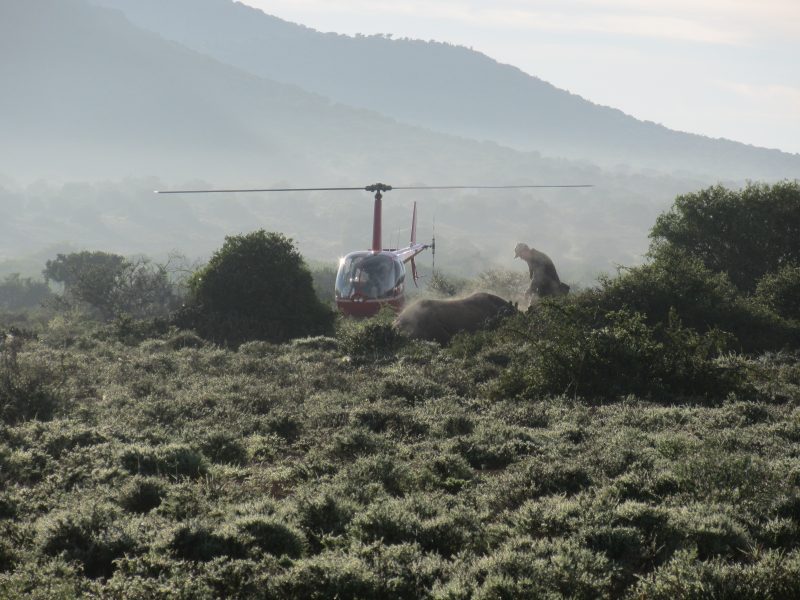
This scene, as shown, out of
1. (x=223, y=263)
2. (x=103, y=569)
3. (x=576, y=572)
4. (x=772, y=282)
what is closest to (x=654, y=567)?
(x=576, y=572)

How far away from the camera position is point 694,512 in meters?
8.11

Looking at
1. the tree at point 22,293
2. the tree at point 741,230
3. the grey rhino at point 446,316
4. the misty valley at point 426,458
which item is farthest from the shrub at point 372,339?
the tree at point 22,293

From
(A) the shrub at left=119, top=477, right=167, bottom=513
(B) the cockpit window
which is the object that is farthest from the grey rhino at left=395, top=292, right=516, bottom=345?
(A) the shrub at left=119, top=477, right=167, bottom=513

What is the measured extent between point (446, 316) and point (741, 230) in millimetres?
10623

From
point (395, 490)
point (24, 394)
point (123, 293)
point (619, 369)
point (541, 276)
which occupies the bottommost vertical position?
point (123, 293)

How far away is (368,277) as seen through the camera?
2758cm

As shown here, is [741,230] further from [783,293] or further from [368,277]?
[368,277]

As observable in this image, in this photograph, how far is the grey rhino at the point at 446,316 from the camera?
23203mm

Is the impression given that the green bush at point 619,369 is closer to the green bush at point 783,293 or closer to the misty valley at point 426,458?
the misty valley at point 426,458

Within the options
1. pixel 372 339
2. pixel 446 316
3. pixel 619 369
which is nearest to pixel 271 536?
pixel 619 369

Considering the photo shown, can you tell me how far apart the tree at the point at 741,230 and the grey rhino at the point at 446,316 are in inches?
261

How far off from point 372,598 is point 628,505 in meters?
2.77

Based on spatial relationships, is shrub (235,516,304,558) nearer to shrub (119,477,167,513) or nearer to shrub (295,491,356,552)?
shrub (295,491,356,552)

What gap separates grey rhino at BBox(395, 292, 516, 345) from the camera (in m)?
23.2
